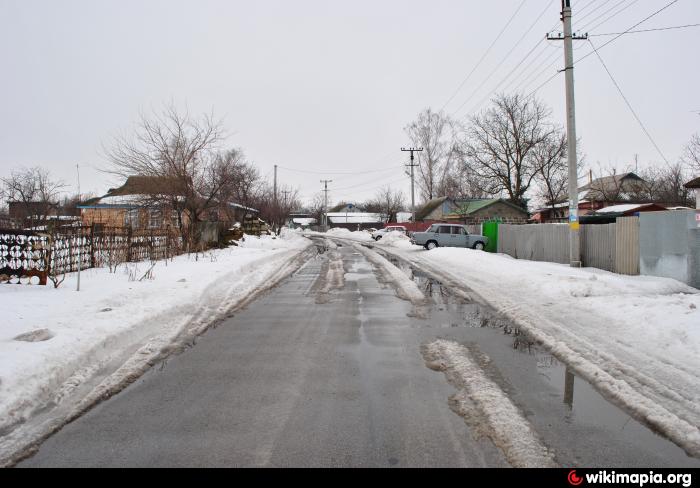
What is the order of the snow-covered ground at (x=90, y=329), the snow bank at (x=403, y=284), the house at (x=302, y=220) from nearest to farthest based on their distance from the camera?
the snow-covered ground at (x=90, y=329)
the snow bank at (x=403, y=284)
the house at (x=302, y=220)

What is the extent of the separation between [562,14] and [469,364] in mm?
15543

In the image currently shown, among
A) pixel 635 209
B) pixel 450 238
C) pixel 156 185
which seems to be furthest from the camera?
pixel 450 238

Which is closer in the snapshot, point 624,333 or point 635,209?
point 624,333

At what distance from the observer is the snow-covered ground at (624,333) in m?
4.32

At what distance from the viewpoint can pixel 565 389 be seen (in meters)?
4.68

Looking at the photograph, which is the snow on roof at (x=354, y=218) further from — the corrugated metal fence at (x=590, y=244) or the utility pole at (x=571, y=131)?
the utility pole at (x=571, y=131)

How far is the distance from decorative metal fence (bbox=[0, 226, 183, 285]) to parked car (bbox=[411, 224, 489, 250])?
15490 millimetres

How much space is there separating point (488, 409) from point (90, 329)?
540 cm

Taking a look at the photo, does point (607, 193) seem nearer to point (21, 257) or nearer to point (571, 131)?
point (571, 131)

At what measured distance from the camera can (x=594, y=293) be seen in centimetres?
1038

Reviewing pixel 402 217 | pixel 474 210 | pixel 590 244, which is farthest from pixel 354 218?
pixel 590 244

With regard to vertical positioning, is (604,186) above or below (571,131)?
above

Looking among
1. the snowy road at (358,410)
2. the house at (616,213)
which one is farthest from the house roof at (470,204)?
the snowy road at (358,410)

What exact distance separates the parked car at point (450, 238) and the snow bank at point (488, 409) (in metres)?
22.2
